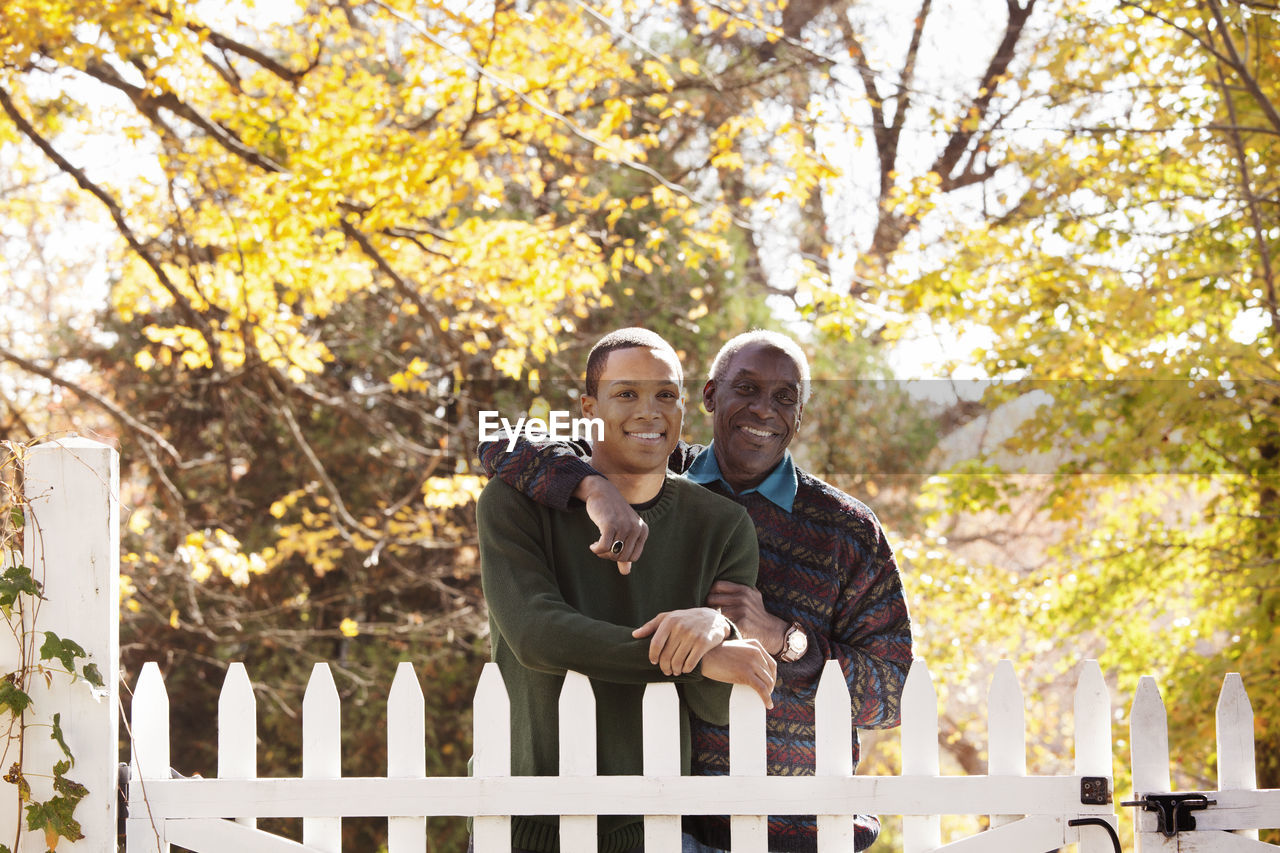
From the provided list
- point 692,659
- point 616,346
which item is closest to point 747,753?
point 692,659

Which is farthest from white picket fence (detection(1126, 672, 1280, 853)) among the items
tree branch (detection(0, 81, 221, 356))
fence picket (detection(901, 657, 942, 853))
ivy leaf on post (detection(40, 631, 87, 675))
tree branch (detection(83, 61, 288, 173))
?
tree branch (detection(83, 61, 288, 173))

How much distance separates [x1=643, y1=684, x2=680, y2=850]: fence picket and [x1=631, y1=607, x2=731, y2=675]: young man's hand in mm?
106

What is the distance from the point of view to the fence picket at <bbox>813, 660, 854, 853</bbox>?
6.35ft

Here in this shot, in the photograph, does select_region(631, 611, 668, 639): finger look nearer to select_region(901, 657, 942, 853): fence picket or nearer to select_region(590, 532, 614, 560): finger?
select_region(590, 532, 614, 560): finger

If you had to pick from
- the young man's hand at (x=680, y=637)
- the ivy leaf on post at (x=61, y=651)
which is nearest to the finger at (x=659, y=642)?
the young man's hand at (x=680, y=637)

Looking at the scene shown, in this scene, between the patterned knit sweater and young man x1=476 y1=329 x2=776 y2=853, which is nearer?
young man x1=476 y1=329 x2=776 y2=853

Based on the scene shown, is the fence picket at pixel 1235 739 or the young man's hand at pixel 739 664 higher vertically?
the young man's hand at pixel 739 664

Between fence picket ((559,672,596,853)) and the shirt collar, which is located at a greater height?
the shirt collar

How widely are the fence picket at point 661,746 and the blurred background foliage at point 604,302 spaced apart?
9.77 ft

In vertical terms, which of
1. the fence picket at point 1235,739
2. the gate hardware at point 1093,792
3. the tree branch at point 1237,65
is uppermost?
the tree branch at point 1237,65

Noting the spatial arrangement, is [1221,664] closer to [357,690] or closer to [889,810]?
[889,810]

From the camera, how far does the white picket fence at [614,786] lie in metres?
1.92

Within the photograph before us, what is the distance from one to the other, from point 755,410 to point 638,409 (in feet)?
0.80

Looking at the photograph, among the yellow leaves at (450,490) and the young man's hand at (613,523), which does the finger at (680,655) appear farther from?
the yellow leaves at (450,490)
